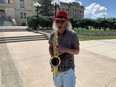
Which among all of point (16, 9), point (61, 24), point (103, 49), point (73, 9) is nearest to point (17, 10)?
point (16, 9)

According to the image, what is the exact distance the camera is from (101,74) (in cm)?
468

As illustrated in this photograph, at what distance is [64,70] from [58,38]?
0.54 metres

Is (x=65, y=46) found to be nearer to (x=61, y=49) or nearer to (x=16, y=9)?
(x=61, y=49)

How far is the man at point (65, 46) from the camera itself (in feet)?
7.41

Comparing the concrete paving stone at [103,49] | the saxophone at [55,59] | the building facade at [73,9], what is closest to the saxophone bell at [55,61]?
the saxophone at [55,59]

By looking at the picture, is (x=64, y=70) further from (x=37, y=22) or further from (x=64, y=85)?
(x=37, y=22)

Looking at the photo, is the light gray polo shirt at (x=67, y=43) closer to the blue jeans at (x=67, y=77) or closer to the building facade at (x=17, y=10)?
the blue jeans at (x=67, y=77)

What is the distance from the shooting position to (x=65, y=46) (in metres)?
2.29

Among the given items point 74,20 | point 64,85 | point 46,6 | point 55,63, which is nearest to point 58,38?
point 55,63

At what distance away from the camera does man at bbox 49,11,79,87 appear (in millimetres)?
2260

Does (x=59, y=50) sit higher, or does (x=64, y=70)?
(x=59, y=50)

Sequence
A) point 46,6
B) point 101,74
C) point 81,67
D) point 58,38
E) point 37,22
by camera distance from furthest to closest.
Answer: point 46,6, point 37,22, point 81,67, point 101,74, point 58,38

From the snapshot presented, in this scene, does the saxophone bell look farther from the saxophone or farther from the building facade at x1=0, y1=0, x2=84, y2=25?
the building facade at x1=0, y1=0, x2=84, y2=25

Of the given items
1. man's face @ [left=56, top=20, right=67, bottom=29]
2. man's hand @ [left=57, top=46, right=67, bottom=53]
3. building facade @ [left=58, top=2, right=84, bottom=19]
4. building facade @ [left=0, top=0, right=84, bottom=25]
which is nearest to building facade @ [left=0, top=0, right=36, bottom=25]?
building facade @ [left=0, top=0, right=84, bottom=25]
